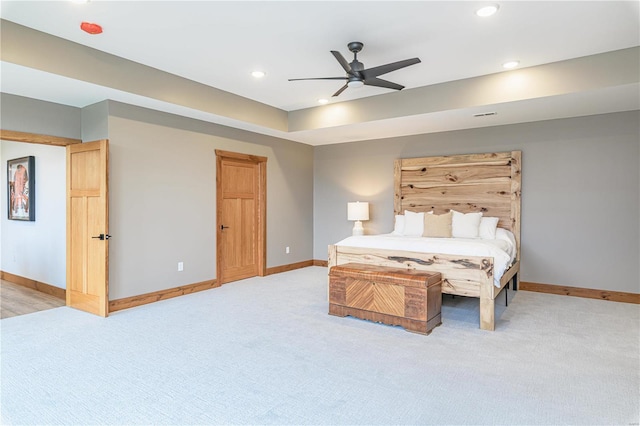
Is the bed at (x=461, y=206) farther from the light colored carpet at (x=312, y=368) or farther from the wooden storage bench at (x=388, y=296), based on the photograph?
the light colored carpet at (x=312, y=368)

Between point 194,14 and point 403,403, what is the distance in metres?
3.16

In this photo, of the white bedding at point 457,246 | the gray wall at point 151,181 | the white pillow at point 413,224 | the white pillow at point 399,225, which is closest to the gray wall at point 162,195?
the gray wall at point 151,181

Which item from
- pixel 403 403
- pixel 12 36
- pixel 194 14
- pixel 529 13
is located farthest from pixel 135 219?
pixel 529 13

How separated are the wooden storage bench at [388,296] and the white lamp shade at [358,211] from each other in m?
2.42

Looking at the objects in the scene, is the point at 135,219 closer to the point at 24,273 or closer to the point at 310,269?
the point at 24,273

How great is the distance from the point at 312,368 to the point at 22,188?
5.31m

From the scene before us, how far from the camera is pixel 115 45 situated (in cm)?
354

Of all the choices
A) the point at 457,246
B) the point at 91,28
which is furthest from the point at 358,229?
the point at 91,28

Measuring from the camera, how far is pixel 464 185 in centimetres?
576

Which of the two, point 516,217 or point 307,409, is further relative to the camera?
point 516,217

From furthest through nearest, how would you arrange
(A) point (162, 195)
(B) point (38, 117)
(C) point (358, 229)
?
1. (C) point (358, 229)
2. (A) point (162, 195)
3. (B) point (38, 117)

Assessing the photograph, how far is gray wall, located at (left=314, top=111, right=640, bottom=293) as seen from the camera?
4680 mm

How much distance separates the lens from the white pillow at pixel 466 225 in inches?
205

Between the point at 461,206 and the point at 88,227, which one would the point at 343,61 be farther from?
the point at 461,206
